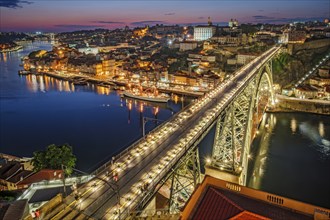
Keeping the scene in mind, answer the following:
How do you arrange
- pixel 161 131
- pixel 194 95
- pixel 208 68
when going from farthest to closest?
pixel 208 68 → pixel 194 95 → pixel 161 131

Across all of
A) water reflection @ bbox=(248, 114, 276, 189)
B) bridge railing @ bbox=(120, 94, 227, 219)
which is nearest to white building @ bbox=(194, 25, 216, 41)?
water reflection @ bbox=(248, 114, 276, 189)

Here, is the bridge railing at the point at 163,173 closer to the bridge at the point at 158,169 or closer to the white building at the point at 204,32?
the bridge at the point at 158,169

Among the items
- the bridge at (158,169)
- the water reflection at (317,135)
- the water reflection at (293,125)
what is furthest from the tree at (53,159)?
the water reflection at (293,125)

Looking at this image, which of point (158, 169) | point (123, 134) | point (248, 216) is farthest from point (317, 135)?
point (248, 216)

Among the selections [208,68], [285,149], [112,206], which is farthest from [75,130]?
[208,68]

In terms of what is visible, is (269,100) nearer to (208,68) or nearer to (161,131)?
(208,68)

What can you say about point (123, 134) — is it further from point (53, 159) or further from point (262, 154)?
point (262, 154)

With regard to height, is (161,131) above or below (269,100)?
above
